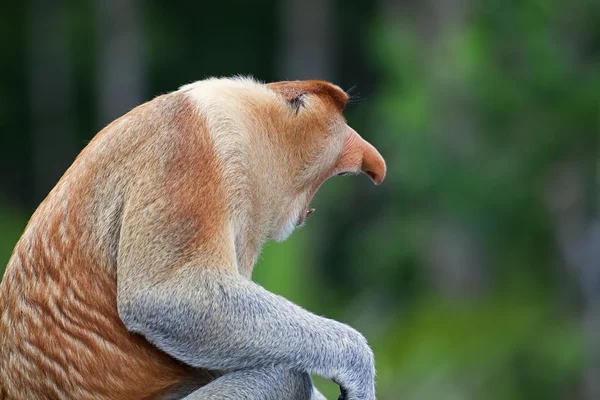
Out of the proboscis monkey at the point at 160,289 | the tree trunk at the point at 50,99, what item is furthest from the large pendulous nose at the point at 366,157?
the tree trunk at the point at 50,99

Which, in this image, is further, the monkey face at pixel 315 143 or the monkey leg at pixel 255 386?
the monkey face at pixel 315 143

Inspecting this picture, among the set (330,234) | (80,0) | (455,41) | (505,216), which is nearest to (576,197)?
(505,216)

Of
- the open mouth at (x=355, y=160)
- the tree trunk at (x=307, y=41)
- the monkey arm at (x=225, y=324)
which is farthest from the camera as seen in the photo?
the tree trunk at (x=307, y=41)

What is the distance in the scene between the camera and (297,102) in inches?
133

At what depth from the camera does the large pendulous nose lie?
3.51 metres

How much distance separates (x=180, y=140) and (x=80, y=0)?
15.7 m

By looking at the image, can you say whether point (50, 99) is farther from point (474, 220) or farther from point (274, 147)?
point (274, 147)

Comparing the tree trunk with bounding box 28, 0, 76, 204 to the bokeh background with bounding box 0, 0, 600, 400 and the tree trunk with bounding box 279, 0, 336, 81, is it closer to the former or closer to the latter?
the bokeh background with bounding box 0, 0, 600, 400

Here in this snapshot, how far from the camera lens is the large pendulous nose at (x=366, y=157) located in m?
3.51

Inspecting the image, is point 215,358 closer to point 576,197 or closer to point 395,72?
point 576,197

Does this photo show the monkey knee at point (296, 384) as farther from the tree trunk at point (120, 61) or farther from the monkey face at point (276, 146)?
the tree trunk at point (120, 61)

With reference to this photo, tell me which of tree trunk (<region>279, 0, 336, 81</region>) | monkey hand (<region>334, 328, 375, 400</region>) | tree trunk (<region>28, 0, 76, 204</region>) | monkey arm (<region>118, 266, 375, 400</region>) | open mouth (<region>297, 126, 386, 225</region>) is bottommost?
tree trunk (<region>28, 0, 76, 204</region>)

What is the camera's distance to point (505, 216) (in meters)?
9.78

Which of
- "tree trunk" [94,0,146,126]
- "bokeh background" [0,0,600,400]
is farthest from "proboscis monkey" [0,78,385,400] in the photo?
"tree trunk" [94,0,146,126]
